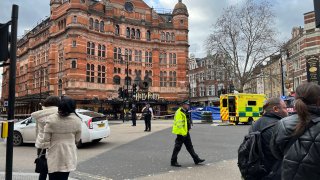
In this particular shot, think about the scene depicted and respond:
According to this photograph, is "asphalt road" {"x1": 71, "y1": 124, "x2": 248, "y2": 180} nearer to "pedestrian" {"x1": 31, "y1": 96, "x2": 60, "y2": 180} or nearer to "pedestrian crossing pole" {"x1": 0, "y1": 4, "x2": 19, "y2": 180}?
"pedestrian" {"x1": 31, "y1": 96, "x2": 60, "y2": 180}

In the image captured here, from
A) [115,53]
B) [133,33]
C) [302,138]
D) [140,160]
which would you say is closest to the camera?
[302,138]

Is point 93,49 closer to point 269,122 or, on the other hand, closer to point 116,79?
point 116,79

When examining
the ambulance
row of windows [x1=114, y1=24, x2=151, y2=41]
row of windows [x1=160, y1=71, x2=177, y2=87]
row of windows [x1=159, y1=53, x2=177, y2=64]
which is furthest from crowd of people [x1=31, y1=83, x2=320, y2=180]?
row of windows [x1=159, y1=53, x2=177, y2=64]

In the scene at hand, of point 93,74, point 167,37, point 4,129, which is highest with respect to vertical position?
point 167,37

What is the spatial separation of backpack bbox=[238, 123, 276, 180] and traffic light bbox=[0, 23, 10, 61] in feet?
12.0

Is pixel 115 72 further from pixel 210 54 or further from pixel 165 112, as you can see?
pixel 210 54

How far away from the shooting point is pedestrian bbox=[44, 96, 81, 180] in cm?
470

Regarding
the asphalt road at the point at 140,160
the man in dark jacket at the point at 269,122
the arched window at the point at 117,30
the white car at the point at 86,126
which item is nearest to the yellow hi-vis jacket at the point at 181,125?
the asphalt road at the point at 140,160

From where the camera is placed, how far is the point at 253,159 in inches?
141

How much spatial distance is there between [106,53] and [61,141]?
4740 cm

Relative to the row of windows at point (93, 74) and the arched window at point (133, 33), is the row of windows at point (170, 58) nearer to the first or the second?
the arched window at point (133, 33)

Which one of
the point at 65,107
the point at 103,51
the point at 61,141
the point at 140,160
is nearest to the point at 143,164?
the point at 140,160

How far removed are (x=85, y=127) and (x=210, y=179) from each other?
722cm

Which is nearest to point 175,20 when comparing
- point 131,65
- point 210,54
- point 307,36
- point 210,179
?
point 131,65
